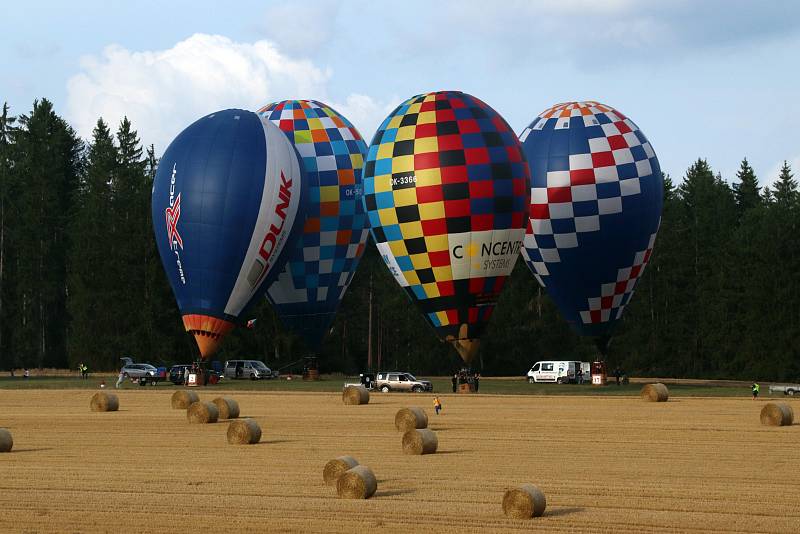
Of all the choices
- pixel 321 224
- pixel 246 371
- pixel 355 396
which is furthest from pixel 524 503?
pixel 246 371

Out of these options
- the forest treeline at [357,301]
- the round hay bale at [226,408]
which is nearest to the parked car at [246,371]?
the forest treeline at [357,301]

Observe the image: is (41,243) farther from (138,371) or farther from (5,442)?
(5,442)

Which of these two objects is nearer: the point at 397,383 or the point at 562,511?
the point at 562,511

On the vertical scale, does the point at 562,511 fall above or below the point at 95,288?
below

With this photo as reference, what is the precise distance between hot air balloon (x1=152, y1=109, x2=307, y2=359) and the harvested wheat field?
15115 millimetres

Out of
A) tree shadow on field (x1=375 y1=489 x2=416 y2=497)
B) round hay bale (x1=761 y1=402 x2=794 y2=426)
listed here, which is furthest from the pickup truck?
tree shadow on field (x1=375 y1=489 x2=416 y2=497)

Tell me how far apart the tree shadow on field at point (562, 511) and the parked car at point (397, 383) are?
40.0 metres

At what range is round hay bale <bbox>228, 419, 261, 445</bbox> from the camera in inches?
1225

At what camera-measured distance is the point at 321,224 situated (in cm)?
6625

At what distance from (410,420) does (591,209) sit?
27031mm

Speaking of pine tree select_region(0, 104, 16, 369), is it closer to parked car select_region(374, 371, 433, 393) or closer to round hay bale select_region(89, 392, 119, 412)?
parked car select_region(374, 371, 433, 393)

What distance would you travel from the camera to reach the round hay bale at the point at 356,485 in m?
22.4

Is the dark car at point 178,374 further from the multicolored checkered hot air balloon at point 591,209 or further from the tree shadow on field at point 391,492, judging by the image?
the tree shadow on field at point 391,492

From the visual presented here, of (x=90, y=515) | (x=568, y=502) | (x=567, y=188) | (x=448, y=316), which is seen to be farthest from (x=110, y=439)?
(x=567, y=188)
